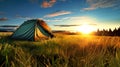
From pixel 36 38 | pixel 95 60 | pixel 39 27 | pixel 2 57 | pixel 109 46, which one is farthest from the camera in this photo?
pixel 39 27

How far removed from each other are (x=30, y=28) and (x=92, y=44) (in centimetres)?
799

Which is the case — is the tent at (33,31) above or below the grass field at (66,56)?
above

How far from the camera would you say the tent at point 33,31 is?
1295 cm

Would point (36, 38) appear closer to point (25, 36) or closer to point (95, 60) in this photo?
point (25, 36)

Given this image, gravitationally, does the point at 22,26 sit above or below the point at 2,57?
above

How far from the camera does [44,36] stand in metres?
13.7

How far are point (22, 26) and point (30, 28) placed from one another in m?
1.11

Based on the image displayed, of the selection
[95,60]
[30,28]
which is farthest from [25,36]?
[95,60]

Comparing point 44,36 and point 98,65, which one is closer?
point 98,65

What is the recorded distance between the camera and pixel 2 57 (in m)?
4.59

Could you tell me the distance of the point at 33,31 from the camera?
13.0 meters

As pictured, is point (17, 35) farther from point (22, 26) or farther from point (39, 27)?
point (39, 27)

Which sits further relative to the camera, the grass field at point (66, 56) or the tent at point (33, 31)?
the tent at point (33, 31)

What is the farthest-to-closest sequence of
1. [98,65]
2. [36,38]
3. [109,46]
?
[36,38] → [109,46] → [98,65]
